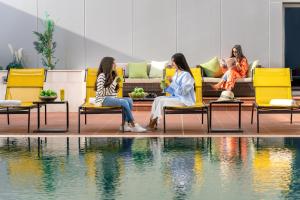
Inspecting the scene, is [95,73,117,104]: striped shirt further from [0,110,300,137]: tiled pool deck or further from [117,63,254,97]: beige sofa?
[117,63,254,97]: beige sofa

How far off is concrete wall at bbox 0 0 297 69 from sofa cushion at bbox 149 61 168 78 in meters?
0.63

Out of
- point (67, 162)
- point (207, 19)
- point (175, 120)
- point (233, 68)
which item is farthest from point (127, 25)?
point (67, 162)

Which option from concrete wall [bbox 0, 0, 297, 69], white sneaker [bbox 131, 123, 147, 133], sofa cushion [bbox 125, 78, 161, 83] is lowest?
white sneaker [bbox 131, 123, 147, 133]

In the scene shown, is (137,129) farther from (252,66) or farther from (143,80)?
(252,66)

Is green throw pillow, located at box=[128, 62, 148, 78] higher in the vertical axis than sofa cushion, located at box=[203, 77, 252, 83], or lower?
higher

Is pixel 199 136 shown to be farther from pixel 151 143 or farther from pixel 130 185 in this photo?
pixel 130 185

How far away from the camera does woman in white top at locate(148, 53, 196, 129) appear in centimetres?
1027

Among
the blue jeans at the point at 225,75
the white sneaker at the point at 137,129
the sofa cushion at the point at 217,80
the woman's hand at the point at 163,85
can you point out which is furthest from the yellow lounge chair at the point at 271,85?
the sofa cushion at the point at 217,80

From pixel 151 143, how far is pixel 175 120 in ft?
12.1

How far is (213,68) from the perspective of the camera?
52.8 feet

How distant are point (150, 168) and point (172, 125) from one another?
15.7ft

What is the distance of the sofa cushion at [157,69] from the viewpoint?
16.1 metres

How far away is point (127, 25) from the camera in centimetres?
1703

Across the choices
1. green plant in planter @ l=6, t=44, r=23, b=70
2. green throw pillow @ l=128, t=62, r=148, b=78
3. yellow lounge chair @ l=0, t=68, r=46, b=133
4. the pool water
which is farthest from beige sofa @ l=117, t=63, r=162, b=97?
the pool water
